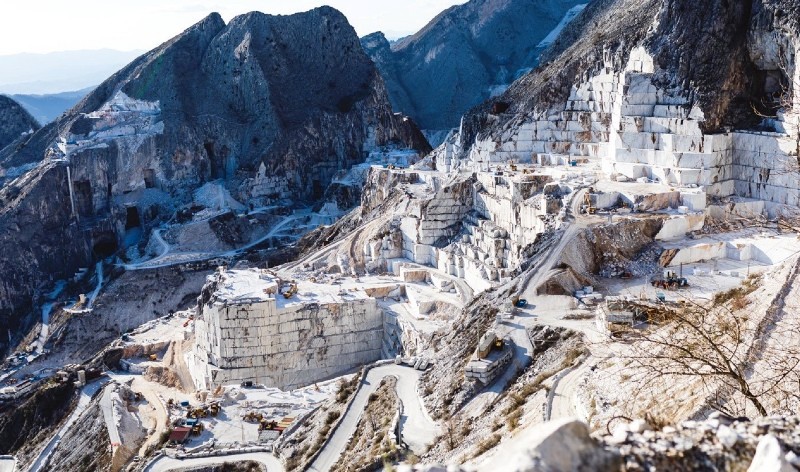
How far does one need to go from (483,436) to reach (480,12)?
118 meters

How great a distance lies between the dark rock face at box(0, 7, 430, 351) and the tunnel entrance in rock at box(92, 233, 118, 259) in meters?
0.12

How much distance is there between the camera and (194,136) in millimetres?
82875

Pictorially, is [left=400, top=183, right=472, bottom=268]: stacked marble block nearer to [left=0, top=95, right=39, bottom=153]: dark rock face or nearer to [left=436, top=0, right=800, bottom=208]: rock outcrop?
[left=436, top=0, right=800, bottom=208]: rock outcrop

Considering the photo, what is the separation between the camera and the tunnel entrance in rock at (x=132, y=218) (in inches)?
3044

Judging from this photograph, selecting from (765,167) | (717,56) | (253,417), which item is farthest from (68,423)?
(717,56)

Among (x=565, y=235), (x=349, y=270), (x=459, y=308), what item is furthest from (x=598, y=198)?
(x=349, y=270)

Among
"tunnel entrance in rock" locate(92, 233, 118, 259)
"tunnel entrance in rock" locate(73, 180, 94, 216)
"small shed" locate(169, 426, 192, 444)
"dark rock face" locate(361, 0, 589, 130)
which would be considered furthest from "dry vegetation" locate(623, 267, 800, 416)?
"dark rock face" locate(361, 0, 589, 130)

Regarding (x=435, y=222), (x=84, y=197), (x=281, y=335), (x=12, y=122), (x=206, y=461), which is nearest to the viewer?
(x=206, y=461)

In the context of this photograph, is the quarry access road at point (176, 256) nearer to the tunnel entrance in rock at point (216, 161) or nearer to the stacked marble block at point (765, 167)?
the tunnel entrance in rock at point (216, 161)

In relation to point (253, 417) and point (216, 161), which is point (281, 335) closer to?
point (253, 417)

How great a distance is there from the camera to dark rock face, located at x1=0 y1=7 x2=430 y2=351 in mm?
72750

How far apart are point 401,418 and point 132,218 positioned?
203 feet

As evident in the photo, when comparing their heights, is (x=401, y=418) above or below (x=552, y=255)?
below

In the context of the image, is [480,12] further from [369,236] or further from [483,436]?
[483,436]
